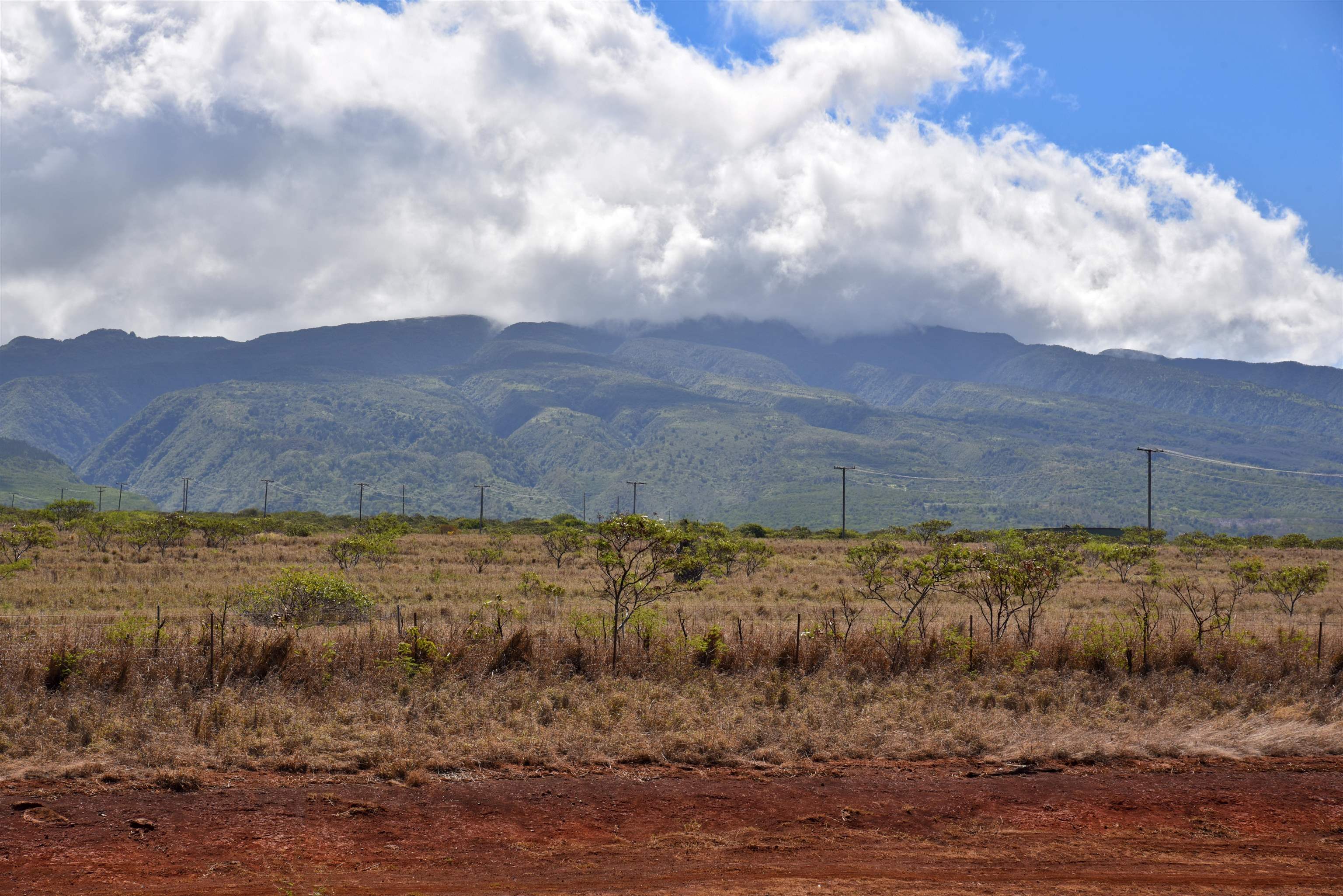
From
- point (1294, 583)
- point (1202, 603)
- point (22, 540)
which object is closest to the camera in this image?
point (1202, 603)

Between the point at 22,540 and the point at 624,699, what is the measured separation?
129 feet

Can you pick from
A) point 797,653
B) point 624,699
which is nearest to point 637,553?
point 797,653

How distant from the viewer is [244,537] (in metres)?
60.9

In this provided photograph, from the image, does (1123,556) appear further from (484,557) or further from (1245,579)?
(484,557)

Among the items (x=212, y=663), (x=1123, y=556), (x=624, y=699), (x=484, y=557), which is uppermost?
(x=1123, y=556)

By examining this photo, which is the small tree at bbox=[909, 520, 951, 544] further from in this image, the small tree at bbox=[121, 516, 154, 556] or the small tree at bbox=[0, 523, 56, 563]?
the small tree at bbox=[0, 523, 56, 563]

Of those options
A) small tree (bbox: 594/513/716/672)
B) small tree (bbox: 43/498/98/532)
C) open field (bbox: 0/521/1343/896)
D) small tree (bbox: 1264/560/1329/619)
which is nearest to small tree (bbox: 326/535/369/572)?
open field (bbox: 0/521/1343/896)

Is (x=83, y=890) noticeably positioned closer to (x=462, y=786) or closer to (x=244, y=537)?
(x=462, y=786)

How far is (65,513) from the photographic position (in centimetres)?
6644

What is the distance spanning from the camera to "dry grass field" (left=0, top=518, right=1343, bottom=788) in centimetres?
1255

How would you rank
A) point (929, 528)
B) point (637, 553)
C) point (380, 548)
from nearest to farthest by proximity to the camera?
point (637, 553) < point (380, 548) < point (929, 528)

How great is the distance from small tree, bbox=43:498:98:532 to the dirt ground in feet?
195

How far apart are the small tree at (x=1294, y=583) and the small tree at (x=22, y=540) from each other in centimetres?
4933

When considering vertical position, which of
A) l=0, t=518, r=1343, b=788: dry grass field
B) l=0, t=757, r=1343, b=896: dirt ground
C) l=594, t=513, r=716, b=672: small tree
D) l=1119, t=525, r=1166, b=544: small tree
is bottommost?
l=0, t=757, r=1343, b=896: dirt ground
